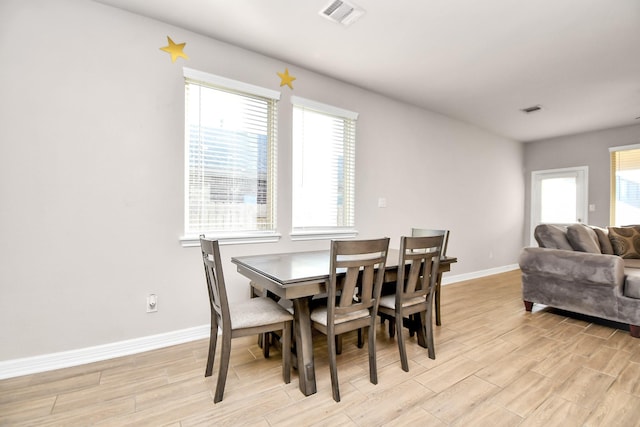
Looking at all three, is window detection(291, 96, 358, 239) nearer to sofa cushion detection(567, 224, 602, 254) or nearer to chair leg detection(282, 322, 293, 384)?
chair leg detection(282, 322, 293, 384)

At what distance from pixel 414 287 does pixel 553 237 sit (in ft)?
7.53

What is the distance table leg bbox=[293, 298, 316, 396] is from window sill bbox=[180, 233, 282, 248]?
1.13 m

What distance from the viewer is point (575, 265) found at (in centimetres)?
300

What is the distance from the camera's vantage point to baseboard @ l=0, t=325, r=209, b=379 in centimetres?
197

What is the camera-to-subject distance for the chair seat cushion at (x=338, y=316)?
183 centimetres

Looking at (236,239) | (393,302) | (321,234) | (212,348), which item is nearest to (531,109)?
(321,234)

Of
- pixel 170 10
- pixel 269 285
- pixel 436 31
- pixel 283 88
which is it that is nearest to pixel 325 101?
pixel 283 88

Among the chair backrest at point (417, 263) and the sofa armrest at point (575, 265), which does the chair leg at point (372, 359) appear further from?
the sofa armrest at point (575, 265)

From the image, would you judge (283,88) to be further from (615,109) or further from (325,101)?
(615,109)

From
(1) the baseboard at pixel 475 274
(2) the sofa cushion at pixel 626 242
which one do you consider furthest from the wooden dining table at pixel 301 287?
(2) the sofa cushion at pixel 626 242

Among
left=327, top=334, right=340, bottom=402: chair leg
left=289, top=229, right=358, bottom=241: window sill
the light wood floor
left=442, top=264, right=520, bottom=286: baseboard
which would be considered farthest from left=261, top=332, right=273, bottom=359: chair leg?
left=442, top=264, right=520, bottom=286: baseboard

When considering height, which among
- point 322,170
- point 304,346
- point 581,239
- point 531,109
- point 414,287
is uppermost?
→ point 531,109

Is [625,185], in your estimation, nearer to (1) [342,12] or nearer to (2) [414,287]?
(2) [414,287]

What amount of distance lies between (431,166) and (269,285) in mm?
3541
